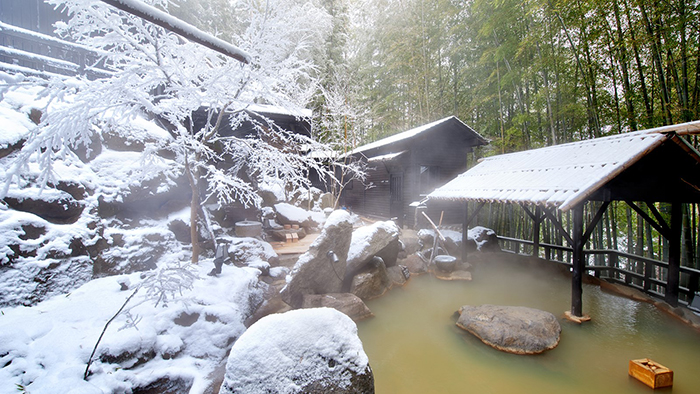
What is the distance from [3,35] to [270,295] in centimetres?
923

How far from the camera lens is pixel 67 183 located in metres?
5.12

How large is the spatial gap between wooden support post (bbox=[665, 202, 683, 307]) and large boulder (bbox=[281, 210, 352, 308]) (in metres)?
6.12

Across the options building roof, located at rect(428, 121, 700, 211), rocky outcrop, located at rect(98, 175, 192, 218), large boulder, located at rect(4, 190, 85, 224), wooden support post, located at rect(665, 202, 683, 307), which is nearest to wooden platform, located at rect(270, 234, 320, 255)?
rocky outcrop, located at rect(98, 175, 192, 218)

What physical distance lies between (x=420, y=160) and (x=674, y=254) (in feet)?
26.4

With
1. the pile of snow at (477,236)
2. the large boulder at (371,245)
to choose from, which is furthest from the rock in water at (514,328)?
the pile of snow at (477,236)

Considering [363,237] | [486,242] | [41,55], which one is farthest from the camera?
[486,242]

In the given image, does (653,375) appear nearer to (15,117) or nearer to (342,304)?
(342,304)

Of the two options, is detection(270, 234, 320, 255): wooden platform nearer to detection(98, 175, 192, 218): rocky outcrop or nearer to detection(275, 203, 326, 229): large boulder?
detection(275, 203, 326, 229): large boulder

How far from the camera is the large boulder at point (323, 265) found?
5.25m

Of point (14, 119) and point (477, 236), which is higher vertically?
point (14, 119)

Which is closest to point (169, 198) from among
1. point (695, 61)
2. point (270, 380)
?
point (270, 380)

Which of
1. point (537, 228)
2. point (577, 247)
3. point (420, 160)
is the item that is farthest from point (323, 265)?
point (420, 160)

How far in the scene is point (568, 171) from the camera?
493 cm

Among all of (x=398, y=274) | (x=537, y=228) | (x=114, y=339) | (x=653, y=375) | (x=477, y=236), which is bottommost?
(x=653, y=375)
